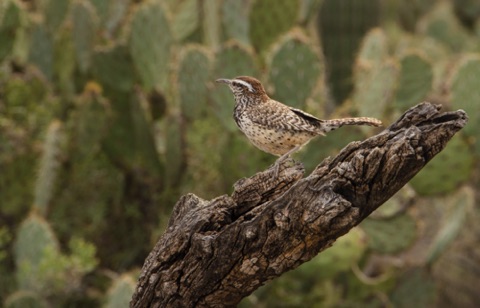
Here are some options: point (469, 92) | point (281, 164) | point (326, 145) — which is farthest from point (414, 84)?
point (281, 164)

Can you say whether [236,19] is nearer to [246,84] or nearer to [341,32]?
[341,32]

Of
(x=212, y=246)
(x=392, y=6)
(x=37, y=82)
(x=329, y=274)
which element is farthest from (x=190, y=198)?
(x=392, y=6)

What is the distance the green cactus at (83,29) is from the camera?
931cm

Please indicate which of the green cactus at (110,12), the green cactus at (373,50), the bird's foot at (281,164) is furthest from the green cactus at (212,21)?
the bird's foot at (281,164)

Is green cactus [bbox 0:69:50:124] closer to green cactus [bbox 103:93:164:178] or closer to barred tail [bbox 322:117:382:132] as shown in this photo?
green cactus [bbox 103:93:164:178]

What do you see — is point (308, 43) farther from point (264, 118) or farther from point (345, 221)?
point (345, 221)

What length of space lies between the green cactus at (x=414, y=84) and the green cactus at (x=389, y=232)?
0.92 meters

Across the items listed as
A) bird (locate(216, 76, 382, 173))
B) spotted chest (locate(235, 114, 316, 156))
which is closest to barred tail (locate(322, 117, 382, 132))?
bird (locate(216, 76, 382, 173))

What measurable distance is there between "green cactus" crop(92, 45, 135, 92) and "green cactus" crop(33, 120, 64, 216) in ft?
2.68

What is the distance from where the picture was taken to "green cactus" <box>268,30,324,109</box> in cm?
793

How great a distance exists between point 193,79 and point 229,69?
472mm

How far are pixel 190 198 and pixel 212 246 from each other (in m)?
0.33

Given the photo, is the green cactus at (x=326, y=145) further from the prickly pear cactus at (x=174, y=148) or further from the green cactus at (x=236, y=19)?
the green cactus at (x=236, y=19)

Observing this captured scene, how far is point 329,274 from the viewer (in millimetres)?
8906
